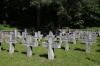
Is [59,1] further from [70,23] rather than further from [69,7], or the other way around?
[70,23]

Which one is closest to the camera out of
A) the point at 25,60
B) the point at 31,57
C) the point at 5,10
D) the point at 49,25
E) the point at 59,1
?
the point at 25,60

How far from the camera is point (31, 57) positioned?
13141 millimetres

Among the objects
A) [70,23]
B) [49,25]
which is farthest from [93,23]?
[49,25]

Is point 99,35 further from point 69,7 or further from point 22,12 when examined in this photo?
point 22,12

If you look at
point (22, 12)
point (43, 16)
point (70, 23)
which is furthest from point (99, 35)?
point (22, 12)

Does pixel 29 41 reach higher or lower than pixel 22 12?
lower

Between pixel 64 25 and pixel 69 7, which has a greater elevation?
pixel 69 7

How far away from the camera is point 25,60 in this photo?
1232 centimetres

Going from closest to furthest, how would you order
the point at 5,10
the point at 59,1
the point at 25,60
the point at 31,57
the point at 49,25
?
the point at 25,60 < the point at 31,57 < the point at 59,1 < the point at 49,25 < the point at 5,10

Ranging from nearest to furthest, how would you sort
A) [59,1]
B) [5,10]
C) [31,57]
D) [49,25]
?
[31,57] < [59,1] < [49,25] < [5,10]

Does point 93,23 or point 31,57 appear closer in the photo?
point 31,57

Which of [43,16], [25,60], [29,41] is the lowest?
[25,60]

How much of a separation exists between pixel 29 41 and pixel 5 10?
1183 inches

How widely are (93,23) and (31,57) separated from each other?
31578 mm
